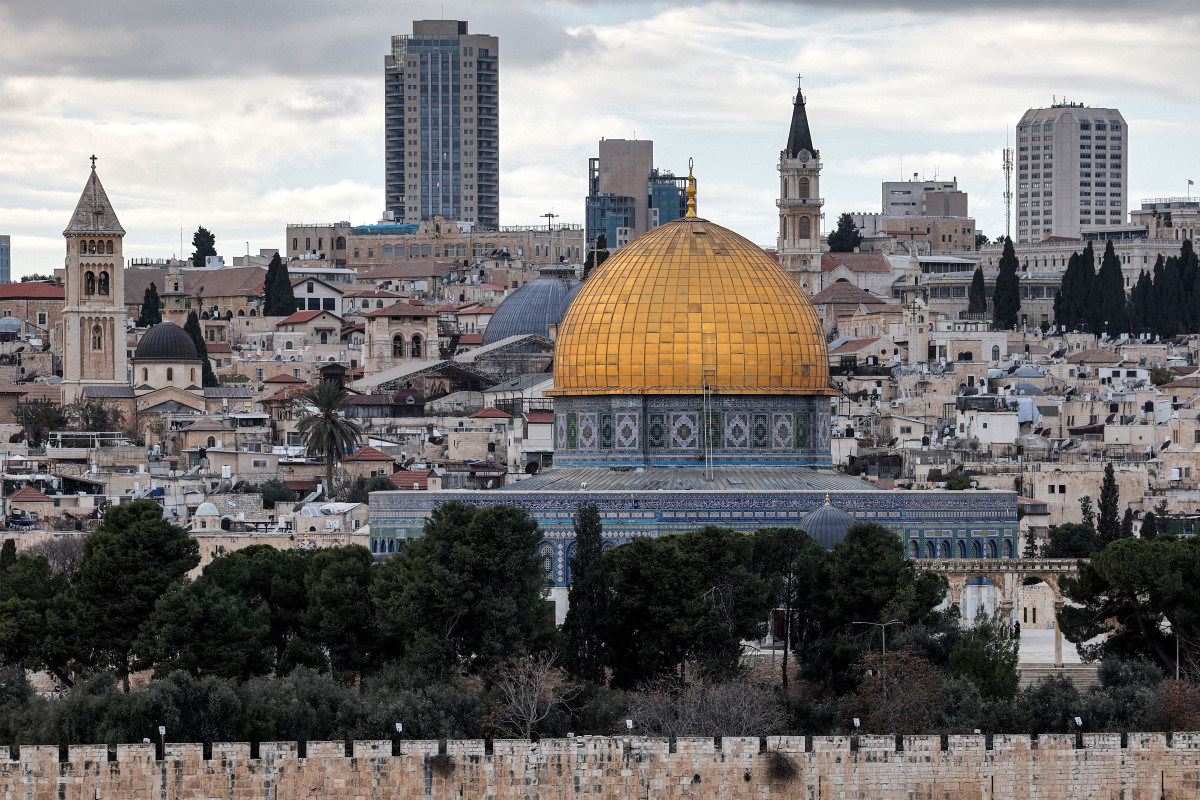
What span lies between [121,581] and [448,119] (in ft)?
444

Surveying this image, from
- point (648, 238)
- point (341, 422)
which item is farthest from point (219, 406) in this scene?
point (648, 238)

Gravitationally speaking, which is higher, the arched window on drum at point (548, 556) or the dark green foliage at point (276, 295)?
the dark green foliage at point (276, 295)

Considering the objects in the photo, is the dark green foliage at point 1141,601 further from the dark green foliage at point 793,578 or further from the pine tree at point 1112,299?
the pine tree at point 1112,299

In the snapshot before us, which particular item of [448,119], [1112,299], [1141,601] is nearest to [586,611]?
[1141,601]

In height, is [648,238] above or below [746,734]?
above

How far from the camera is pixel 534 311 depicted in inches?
3669

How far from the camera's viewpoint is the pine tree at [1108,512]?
183 feet

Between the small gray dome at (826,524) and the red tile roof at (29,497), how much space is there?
24398 millimetres

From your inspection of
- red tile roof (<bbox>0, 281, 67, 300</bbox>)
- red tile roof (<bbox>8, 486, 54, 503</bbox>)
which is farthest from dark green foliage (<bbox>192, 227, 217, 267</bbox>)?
red tile roof (<bbox>8, 486, 54, 503</bbox>)

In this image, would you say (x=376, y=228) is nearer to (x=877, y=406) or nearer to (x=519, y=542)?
(x=877, y=406)

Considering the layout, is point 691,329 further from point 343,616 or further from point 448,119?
point 448,119

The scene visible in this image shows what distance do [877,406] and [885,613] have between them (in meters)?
41.0

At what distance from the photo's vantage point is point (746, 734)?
35031 mm

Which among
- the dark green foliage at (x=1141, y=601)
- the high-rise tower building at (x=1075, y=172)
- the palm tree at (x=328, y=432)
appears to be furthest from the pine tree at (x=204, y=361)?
the high-rise tower building at (x=1075, y=172)
